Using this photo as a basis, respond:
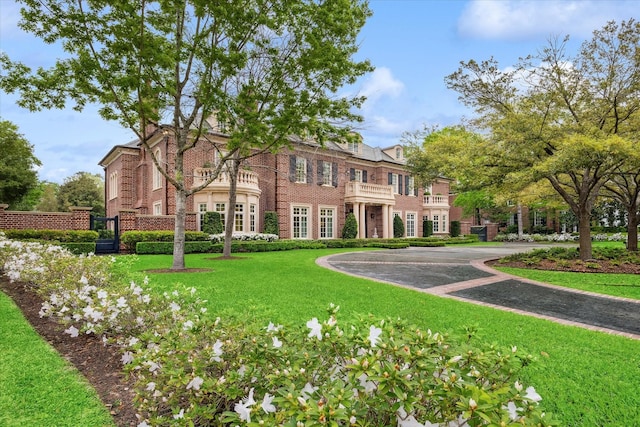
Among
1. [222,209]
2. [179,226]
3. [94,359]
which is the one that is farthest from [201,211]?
[94,359]

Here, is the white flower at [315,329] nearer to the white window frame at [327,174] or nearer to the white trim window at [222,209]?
the white trim window at [222,209]

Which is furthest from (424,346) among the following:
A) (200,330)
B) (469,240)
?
(469,240)

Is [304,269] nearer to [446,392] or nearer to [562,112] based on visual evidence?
[446,392]

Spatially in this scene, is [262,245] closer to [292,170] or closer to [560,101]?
[292,170]

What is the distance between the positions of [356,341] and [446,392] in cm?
49

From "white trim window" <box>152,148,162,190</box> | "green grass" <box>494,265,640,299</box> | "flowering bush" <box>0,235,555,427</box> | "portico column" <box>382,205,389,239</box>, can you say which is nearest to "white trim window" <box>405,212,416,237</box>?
"portico column" <box>382,205,389,239</box>

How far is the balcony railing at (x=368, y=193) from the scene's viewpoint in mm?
26750

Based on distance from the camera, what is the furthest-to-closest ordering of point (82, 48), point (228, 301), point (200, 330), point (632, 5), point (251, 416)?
1. point (632, 5)
2. point (82, 48)
3. point (228, 301)
4. point (200, 330)
5. point (251, 416)

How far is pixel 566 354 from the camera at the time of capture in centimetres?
381

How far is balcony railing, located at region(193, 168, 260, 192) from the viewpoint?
64.8ft

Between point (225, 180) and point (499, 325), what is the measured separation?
17138mm

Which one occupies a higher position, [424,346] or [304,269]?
[424,346]

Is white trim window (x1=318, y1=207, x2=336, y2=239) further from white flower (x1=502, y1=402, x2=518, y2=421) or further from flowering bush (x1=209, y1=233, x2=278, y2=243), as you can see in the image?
white flower (x1=502, y1=402, x2=518, y2=421)

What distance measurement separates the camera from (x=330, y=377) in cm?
193
